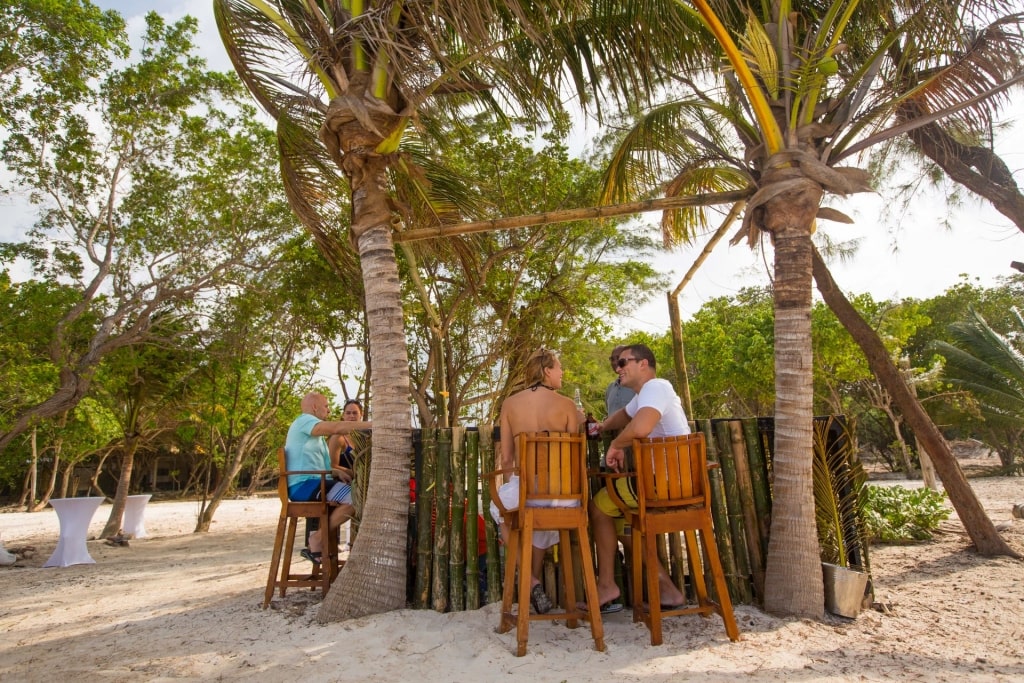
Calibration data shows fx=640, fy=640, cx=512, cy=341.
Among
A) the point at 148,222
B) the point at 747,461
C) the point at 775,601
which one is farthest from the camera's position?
the point at 148,222

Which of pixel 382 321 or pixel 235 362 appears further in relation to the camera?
pixel 235 362

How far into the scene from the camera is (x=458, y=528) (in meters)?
4.48

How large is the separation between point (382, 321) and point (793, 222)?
118 inches

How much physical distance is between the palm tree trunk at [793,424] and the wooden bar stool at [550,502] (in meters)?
1.34

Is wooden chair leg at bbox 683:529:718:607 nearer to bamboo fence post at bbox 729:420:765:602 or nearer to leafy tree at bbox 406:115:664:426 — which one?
bamboo fence post at bbox 729:420:765:602

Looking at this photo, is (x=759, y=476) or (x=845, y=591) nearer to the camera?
(x=845, y=591)

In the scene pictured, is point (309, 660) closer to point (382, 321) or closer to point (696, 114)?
point (382, 321)

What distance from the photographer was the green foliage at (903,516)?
7.00 meters

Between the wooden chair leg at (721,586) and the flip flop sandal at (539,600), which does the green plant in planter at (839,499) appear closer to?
the wooden chair leg at (721,586)

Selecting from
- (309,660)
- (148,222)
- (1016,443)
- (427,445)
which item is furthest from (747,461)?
(1016,443)

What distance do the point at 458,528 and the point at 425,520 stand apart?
0.26 meters

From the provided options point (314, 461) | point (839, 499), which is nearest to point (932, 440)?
point (839, 499)

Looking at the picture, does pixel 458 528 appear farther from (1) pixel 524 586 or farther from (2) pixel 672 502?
(2) pixel 672 502

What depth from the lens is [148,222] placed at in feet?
34.9
